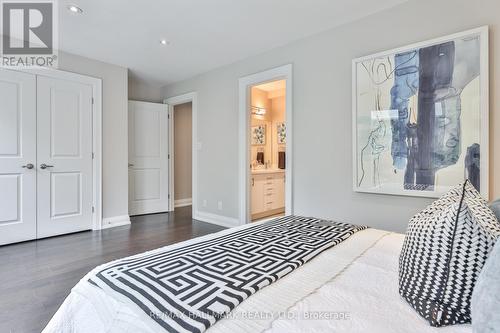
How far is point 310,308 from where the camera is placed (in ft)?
2.73

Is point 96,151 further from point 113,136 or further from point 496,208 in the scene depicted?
point 496,208

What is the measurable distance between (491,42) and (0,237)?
17.3ft

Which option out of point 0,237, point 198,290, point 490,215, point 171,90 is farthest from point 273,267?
point 171,90

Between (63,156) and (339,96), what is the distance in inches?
143

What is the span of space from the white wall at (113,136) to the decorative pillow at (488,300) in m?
4.34

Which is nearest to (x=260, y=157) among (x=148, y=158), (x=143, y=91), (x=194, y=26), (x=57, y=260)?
(x=148, y=158)

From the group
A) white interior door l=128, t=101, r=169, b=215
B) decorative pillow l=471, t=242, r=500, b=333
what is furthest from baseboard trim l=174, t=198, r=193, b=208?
decorative pillow l=471, t=242, r=500, b=333

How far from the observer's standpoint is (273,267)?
1102mm

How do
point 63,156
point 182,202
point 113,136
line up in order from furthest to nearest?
point 182,202
point 113,136
point 63,156

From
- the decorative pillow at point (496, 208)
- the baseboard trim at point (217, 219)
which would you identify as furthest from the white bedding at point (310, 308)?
the baseboard trim at point (217, 219)

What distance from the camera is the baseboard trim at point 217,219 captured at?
4.03 m

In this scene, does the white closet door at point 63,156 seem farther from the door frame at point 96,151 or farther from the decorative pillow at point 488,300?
the decorative pillow at point 488,300

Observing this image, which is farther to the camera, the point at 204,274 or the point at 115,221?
the point at 115,221

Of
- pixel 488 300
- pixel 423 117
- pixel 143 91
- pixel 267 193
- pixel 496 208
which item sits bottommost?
pixel 267 193
